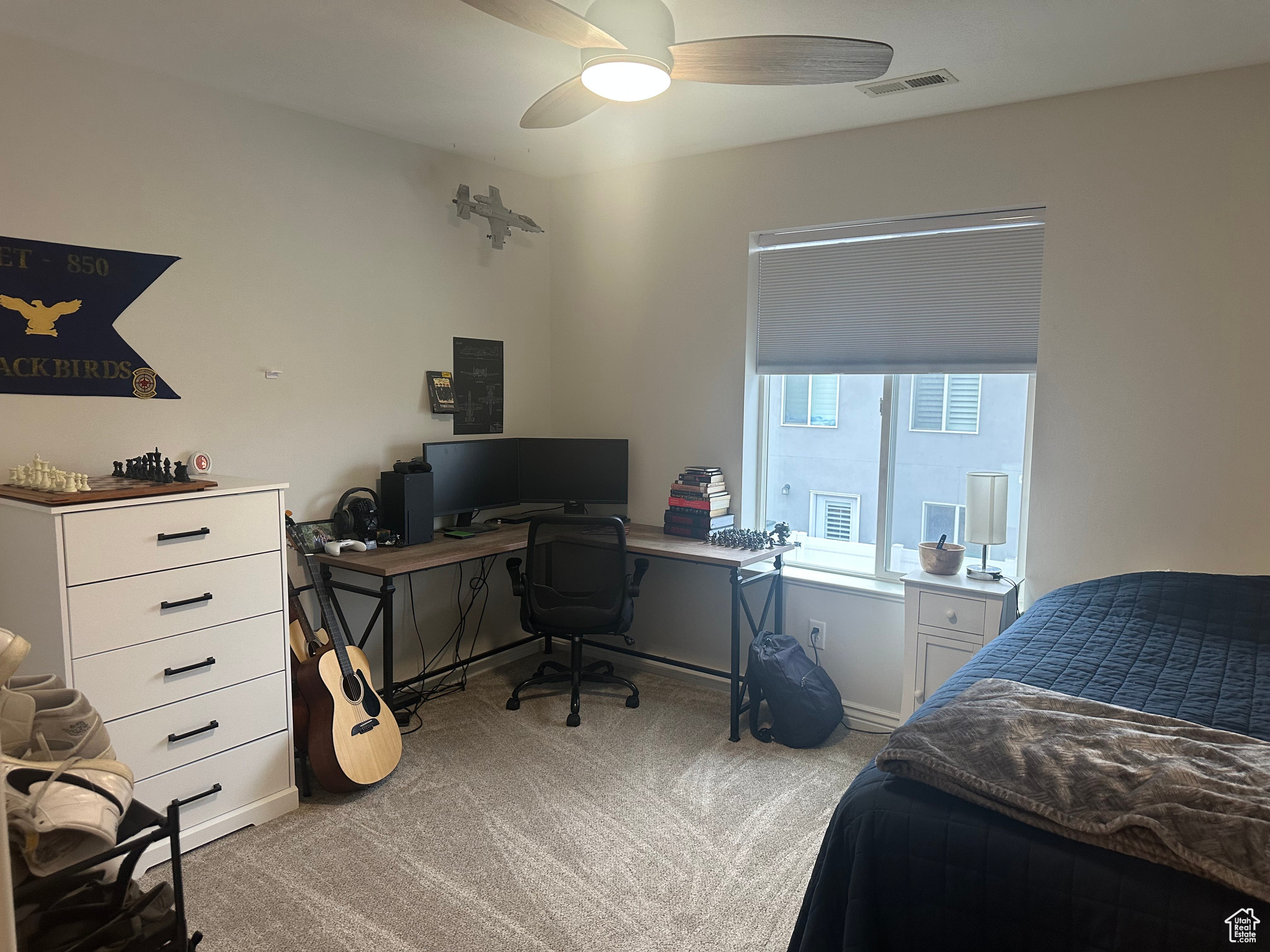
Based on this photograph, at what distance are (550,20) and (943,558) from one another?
235cm

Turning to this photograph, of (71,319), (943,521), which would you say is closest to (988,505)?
(943,521)

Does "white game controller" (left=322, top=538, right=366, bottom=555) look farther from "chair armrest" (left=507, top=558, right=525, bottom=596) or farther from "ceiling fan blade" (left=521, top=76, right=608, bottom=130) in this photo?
"ceiling fan blade" (left=521, top=76, right=608, bottom=130)

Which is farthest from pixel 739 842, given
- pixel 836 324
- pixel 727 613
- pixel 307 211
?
pixel 307 211

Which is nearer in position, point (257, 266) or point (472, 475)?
point (257, 266)

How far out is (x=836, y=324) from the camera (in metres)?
3.54

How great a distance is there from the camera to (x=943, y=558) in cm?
316

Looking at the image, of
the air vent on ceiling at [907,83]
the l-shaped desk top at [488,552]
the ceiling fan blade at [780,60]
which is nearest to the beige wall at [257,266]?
the l-shaped desk top at [488,552]

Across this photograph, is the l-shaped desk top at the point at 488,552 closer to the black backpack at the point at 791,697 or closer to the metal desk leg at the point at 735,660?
the metal desk leg at the point at 735,660

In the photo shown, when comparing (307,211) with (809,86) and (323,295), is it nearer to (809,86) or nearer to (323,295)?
(323,295)

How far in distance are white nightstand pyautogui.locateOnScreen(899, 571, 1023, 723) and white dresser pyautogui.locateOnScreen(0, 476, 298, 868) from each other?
2.30 metres

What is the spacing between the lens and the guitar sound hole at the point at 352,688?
2.87m

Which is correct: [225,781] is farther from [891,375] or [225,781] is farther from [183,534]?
[891,375]

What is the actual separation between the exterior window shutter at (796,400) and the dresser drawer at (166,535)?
7.51 ft

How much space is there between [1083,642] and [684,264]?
7.99 feet
